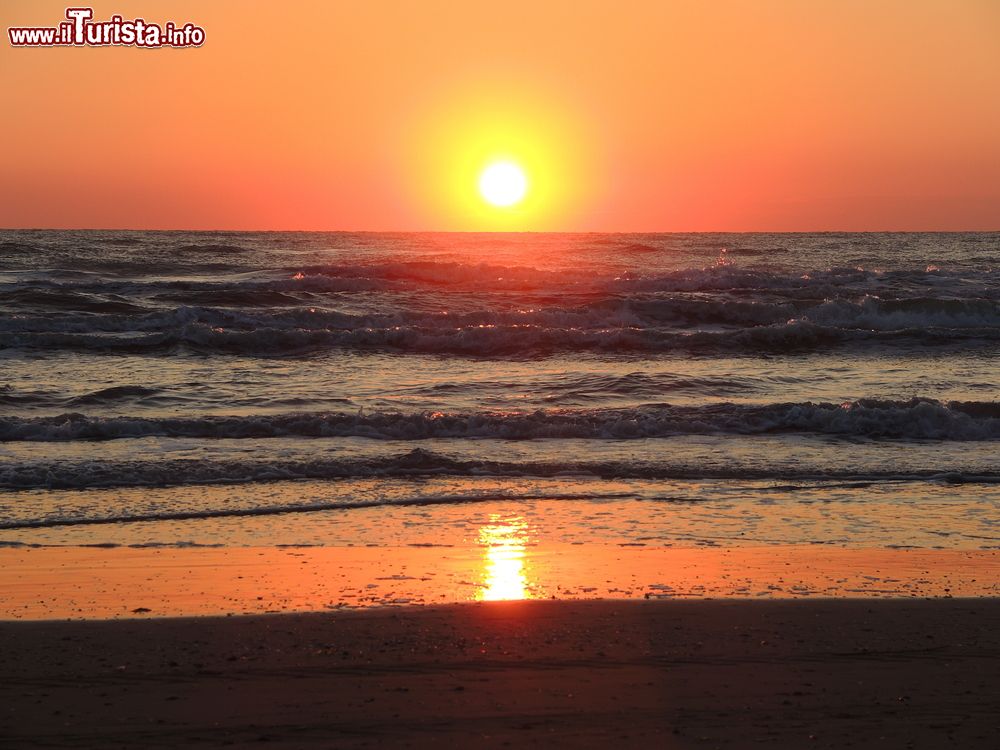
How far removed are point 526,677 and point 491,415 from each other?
27.5 ft

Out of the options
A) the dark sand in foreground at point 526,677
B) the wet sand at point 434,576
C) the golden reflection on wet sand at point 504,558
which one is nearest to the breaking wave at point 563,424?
the golden reflection on wet sand at point 504,558

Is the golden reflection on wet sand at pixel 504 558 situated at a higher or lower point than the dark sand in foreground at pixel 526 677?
lower

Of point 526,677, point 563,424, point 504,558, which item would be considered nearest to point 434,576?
point 504,558

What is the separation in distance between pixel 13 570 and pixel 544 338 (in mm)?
15466

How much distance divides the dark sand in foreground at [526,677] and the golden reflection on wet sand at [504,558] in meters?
0.39

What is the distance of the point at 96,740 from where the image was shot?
4215 mm

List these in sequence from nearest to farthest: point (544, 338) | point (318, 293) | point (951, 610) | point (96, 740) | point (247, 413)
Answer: point (96, 740) → point (951, 610) → point (247, 413) → point (544, 338) → point (318, 293)

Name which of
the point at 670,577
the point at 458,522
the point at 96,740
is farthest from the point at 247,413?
the point at 96,740

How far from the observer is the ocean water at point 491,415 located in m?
8.56

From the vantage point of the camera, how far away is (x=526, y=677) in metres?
4.90

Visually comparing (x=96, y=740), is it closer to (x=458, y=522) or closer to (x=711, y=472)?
(x=458, y=522)

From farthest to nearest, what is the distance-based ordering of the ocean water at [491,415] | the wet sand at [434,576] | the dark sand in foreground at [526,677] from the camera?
the ocean water at [491,415] < the wet sand at [434,576] < the dark sand in foreground at [526,677]

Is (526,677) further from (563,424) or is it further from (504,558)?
(563,424)

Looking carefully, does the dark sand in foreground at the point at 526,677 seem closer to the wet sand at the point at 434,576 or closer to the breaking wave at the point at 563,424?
the wet sand at the point at 434,576
